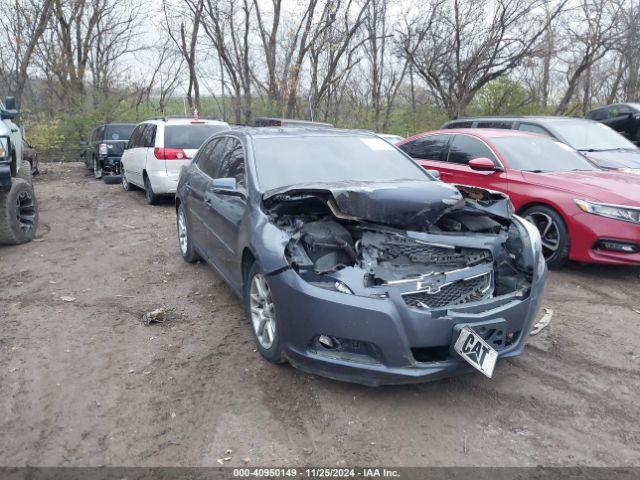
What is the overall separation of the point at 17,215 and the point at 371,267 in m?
5.73

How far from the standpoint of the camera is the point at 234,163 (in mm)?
4523

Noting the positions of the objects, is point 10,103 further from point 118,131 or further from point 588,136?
point 588,136

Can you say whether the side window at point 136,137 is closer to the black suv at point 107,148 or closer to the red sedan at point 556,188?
the black suv at point 107,148

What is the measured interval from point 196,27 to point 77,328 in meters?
21.3

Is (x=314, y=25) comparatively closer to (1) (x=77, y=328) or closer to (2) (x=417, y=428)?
(1) (x=77, y=328)

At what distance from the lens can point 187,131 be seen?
935 cm

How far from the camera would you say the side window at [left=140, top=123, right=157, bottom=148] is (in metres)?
9.40

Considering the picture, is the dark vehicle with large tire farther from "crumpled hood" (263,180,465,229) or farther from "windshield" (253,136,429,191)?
"crumpled hood" (263,180,465,229)

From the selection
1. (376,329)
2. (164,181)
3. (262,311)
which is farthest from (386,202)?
(164,181)

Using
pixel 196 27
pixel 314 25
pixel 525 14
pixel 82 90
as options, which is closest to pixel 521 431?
pixel 525 14

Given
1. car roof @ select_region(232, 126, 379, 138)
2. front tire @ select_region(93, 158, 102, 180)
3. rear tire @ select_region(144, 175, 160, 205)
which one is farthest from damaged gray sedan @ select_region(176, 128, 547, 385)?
front tire @ select_region(93, 158, 102, 180)

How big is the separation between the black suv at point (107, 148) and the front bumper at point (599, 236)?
1129cm

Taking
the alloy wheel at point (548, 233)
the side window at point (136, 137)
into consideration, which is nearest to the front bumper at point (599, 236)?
the alloy wheel at point (548, 233)

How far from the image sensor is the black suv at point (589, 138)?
26.4 ft
